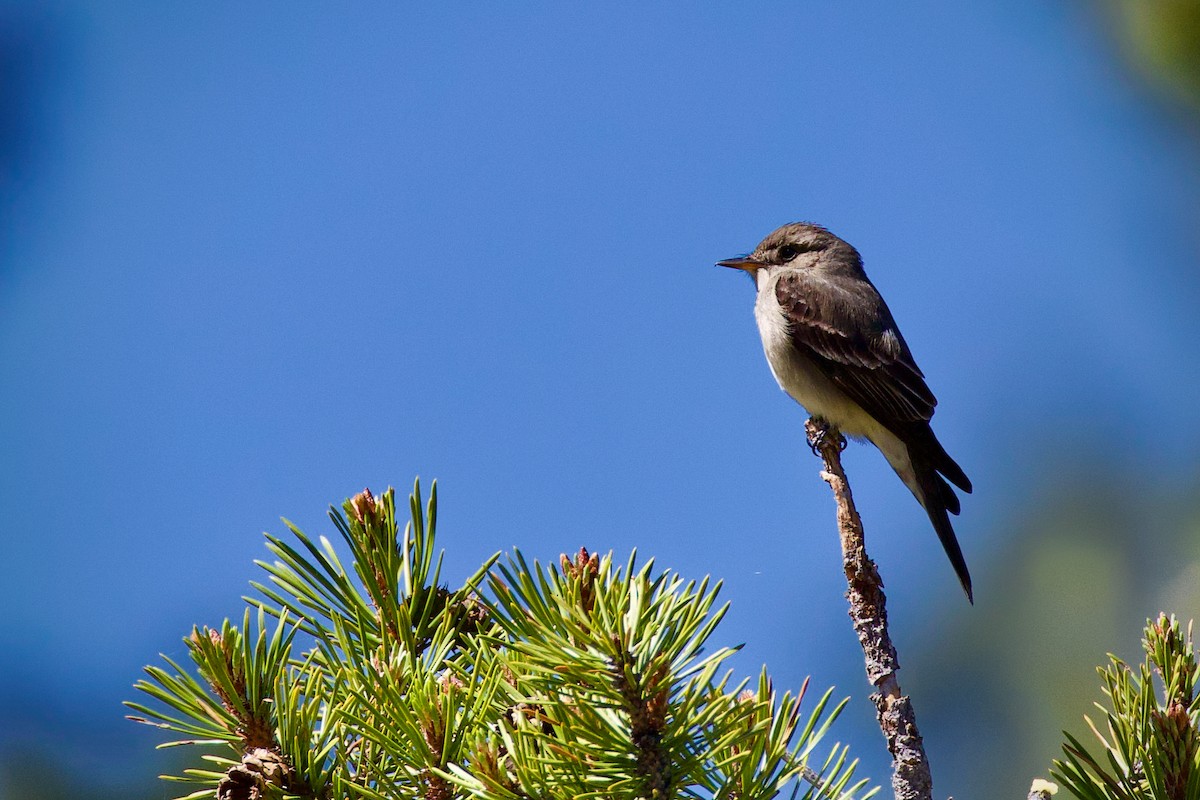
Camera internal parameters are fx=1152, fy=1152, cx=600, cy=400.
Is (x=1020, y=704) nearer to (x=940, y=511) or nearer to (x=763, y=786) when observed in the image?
(x=940, y=511)

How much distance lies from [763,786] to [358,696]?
1.56ft

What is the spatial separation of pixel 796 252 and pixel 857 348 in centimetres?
97

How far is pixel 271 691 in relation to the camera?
4.44 feet

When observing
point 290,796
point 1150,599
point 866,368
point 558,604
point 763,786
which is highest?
point 866,368

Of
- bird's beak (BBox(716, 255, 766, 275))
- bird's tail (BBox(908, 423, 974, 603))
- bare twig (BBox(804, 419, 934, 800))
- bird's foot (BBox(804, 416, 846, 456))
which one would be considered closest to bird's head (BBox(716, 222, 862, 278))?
bird's beak (BBox(716, 255, 766, 275))

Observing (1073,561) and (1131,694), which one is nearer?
(1131,694)

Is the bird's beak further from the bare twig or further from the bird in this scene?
the bare twig

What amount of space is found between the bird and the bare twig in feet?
9.02

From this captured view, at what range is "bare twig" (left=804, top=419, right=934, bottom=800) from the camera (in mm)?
1392

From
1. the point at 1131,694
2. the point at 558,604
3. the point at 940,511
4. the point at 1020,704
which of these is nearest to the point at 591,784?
the point at 558,604

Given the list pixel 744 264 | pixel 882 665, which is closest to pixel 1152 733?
pixel 882 665

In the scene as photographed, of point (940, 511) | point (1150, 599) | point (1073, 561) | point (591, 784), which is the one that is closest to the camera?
point (591, 784)

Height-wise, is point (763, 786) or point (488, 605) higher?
point (488, 605)

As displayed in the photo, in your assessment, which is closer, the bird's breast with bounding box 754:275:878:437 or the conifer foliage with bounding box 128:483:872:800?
the conifer foliage with bounding box 128:483:872:800
